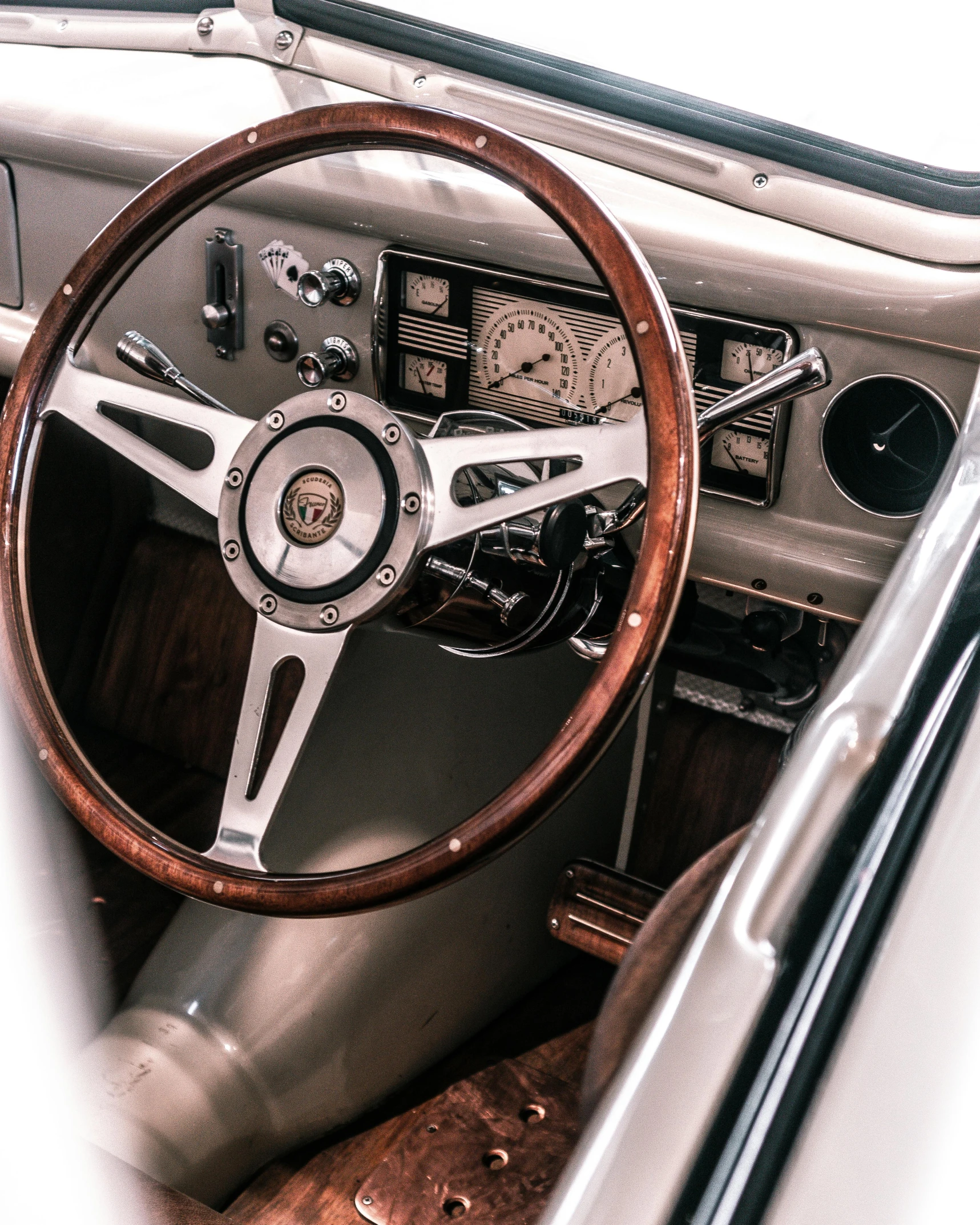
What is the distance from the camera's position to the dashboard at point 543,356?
1.13m

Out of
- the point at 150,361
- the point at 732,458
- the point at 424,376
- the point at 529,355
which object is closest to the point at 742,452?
the point at 732,458

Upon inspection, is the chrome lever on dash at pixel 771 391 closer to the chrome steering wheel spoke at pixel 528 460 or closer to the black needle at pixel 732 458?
the chrome steering wheel spoke at pixel 528 460

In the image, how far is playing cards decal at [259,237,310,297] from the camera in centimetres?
131

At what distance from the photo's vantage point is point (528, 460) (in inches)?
34.9

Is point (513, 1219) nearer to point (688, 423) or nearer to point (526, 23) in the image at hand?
point (688, 423)

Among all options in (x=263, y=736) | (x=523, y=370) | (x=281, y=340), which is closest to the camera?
(x=263, y=736)

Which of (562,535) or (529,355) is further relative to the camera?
(529,355)

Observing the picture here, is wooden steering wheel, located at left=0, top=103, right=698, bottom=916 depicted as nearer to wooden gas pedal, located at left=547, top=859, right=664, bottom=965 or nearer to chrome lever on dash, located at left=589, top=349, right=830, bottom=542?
chrome lever on dash, located at left=589, top=349, right=830, bottom=542

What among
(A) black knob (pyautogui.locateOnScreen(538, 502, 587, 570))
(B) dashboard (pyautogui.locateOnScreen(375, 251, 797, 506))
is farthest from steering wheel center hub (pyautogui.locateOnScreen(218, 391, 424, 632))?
(B) dashboard (pyautogui.locateOnScreen(375, 251, 797, 506))

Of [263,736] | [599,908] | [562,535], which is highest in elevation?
[562,535]

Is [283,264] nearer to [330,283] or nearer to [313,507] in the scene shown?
[330,283]

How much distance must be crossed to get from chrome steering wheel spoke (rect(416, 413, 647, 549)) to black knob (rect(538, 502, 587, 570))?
0.09 meters

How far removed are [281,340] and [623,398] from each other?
0.41 metres

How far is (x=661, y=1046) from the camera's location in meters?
0.40
